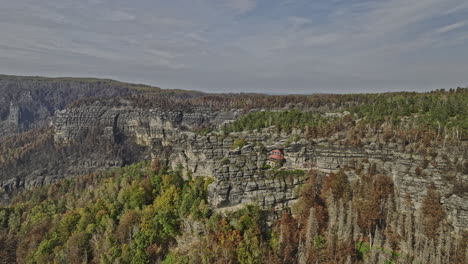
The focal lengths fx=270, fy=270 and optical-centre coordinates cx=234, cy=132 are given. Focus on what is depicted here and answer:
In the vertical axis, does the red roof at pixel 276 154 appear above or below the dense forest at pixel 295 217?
above

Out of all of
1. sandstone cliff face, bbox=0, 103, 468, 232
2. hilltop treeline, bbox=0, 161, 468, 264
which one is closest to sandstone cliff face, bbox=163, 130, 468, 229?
sandstone cliff face, bbox=0, 103, 468, 232

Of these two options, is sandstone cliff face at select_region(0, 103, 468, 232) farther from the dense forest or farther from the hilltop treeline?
the hilltop treeline

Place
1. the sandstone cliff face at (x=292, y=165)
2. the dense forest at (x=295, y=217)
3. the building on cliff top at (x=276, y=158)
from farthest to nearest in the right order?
the building on cliff top at (x=276, y=158)
the dense forest at (x=295, y=217)
the sandstone cliff face at (x=292, y=165)

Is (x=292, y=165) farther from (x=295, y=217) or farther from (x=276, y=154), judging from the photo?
(x=295, y=217)

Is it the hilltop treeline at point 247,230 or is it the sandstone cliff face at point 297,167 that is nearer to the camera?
the sandstone cliff face at point 297,167

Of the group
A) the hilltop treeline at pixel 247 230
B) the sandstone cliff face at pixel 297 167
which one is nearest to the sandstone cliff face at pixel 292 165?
the sandstone cliff face at pixel 297 167

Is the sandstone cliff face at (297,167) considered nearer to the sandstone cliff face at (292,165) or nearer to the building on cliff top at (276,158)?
the sandstone cliff face at (292,165)

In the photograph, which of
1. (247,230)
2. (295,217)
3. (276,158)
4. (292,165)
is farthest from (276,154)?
(247,230)

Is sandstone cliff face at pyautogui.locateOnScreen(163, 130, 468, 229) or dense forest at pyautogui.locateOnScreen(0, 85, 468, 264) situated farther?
dense forest at pyautogui.locateOnScreen(0, 85, 468, 264)

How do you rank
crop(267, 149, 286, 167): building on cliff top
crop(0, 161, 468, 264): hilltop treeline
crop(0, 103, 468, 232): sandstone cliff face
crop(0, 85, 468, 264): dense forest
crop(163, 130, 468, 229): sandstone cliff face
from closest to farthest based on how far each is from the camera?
1. crop(163, 130, 468, 229): sandstone cliff face
2. crop(0, 103, 468, 232): sandstone cliff face
3. crop(0, 161, 468, 264): hilltop treeline
4. crop(0, 85, 468, 264): dense forest
5. crop(267, 149, 286, 167): building on cliff top
